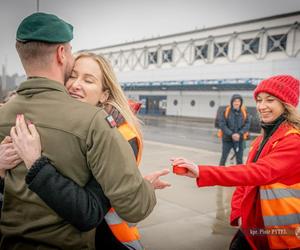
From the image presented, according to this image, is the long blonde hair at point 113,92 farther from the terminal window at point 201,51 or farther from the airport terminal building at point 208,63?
the terminal window at point 201,51

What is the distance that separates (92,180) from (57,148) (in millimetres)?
212

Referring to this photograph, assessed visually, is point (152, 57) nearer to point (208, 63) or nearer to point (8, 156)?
point (208, 63)

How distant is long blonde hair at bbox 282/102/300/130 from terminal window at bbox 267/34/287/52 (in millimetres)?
30850

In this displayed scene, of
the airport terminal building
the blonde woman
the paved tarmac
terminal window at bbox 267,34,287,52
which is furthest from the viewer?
terminal window at bbox 267,34,287,52

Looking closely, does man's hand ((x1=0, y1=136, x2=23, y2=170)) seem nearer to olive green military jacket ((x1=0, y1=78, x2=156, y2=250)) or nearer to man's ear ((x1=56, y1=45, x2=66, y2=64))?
olive green military jacket ((x1=0, y1=78, x2=156, y2=250))

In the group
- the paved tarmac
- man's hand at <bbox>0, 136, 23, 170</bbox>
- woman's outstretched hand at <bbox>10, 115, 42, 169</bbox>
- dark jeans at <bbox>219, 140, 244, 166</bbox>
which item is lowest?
the paved tarmac

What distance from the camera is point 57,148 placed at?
51.3 inches

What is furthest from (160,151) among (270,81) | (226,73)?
(226,73)

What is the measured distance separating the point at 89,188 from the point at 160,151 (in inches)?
356

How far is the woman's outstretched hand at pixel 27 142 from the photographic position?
130 cm

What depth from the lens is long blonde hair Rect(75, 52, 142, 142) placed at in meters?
1.88

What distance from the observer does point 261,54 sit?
31844mm

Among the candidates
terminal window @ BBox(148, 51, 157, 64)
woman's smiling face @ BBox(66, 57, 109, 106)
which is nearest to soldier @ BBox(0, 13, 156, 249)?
woman's smiling face @ BBox(66, 57, 109, 106)

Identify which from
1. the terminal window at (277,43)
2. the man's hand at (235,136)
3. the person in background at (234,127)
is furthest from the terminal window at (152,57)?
the man's hand at (235,136)
